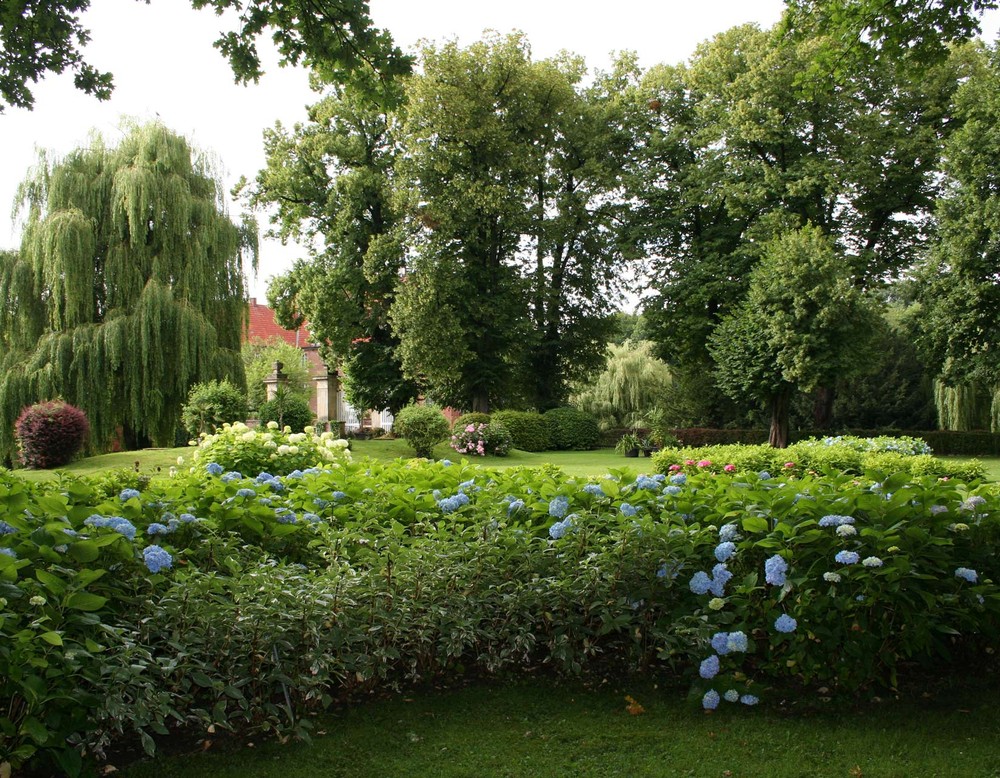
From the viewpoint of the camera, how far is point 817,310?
20.6m

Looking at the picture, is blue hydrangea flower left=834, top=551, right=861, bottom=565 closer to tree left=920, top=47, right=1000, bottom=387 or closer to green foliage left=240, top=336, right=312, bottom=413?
tree left=920, top=47, right=1000, bottom=387

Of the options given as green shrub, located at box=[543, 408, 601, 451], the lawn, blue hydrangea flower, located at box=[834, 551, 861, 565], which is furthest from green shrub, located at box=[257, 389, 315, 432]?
blue hydrangea flower, located at box=[834, 551, 861, 565]

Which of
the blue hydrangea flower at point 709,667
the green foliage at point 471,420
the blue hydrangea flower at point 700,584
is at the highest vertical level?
the green foliage at point 471,420

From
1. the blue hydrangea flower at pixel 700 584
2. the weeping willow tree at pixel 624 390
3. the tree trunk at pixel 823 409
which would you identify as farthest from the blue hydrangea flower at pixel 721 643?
the weeping willow tree at pixel 624 390

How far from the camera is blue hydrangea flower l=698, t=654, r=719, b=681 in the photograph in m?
3.17

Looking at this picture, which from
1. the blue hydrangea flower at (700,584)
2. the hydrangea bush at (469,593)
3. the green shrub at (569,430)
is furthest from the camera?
the green shrub at (569,430)

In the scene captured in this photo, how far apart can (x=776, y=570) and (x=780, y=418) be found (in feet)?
66.8

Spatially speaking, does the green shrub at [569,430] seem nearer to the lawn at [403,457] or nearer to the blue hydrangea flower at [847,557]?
the lawn at [403,457]

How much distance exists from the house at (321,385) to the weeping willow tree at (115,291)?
92.1 inches

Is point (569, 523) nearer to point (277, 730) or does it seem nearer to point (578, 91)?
point (277, 730)

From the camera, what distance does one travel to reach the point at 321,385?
91.4 feet

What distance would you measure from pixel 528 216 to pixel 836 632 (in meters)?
21.7

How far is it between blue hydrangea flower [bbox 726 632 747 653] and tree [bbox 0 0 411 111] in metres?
4.28

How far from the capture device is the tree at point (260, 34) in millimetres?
5383
